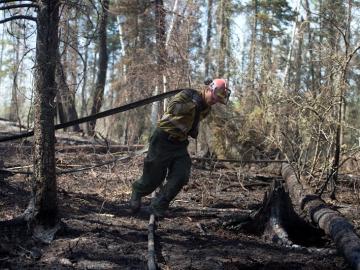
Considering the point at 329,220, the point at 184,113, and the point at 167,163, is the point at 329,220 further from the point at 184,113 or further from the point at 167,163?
the point at 184,113

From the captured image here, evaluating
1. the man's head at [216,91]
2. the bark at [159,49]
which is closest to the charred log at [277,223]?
the man's head at [216,91]

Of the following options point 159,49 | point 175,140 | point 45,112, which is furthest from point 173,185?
point 159,49

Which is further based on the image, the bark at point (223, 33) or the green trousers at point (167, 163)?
the bark at point (223, 33)

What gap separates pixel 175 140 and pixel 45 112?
150 centimetres

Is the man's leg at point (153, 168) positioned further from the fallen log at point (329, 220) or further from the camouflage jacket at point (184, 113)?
the fallen log at point (329, 220)

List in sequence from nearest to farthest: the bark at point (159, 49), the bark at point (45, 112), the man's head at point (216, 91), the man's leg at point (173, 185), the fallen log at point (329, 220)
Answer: the fallen log at point (329, 220) → the bark at point (45, 112) → the man's head at point (216, 91) → the man's leg at point (173, 185) → the bark at point (159, 49)

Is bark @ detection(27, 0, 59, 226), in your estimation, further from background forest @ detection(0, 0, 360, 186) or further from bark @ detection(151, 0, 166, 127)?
bark @ detection(151, 0, 166, 127)

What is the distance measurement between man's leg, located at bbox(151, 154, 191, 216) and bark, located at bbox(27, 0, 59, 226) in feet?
4.01

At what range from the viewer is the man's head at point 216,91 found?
17.8 ft

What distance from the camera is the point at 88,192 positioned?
830cm

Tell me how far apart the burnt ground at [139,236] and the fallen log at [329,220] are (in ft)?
0.54

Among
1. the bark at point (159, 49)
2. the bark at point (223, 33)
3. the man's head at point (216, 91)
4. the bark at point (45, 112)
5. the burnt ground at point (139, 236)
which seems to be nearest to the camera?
the burnt ground at point (139, 236)

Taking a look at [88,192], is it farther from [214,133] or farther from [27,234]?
[214,133]

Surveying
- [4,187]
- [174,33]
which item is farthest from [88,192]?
[174,33]
